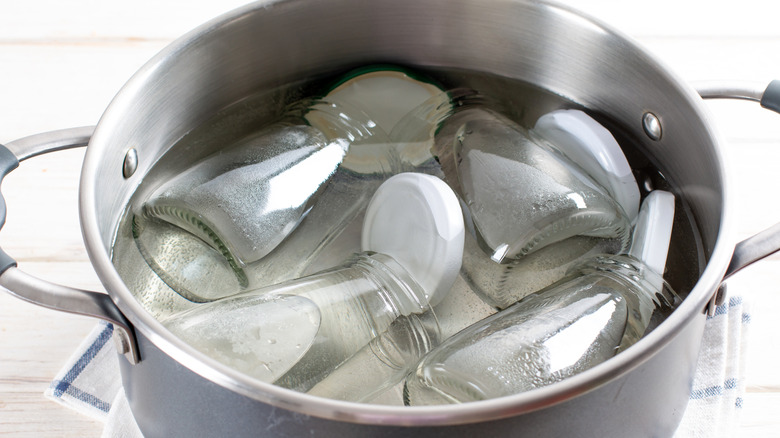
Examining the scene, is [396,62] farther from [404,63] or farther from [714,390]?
[714,390]

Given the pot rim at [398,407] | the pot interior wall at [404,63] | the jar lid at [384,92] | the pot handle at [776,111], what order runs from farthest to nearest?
the jar lid at [384,92], the pot interior wall at [404,63], the pot handle at [776,111], the pot rim at [398,407]

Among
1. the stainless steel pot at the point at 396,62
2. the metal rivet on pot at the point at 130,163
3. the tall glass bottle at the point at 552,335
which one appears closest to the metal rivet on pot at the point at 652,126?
the stainless steel pot at the point at 396,62

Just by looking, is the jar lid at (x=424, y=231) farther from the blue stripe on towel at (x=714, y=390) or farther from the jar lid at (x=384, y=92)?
the blue stripe on towel at (x=714, y=390)

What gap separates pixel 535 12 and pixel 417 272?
0.27 m

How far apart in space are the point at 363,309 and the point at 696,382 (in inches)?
12.5

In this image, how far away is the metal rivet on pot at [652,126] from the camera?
0.65m

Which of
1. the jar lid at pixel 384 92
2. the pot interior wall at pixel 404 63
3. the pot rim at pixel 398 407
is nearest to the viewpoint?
the pot rim at pixel 398 407

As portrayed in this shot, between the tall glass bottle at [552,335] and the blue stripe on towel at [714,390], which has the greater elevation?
the tall glass bottle at [552,335]

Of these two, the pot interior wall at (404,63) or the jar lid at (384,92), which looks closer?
the pot interior wall at (404,63)

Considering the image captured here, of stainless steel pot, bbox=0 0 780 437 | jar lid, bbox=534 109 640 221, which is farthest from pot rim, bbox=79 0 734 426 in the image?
jar lid, bbox=534 109 640 221

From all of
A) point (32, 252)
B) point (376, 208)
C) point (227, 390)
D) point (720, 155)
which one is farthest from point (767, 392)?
point (32, 252)

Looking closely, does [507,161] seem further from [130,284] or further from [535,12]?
[130,284]

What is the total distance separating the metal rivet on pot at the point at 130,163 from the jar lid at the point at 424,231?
0.67 ft

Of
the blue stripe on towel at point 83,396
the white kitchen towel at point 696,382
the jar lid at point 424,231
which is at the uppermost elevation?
the jar lid at point 424,231
